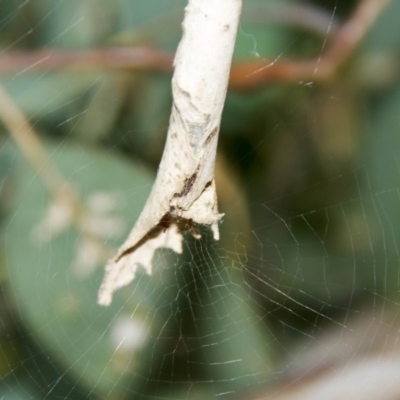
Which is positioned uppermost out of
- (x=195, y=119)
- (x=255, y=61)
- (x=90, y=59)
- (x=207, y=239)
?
(x=90, y=59)

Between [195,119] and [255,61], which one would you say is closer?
[195,119]

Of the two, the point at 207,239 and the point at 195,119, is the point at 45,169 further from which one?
the point at 195,119

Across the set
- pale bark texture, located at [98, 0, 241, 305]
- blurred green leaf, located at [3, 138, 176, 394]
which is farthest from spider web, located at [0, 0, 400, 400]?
pale bark texture, located at [98, 0, 241, 305]

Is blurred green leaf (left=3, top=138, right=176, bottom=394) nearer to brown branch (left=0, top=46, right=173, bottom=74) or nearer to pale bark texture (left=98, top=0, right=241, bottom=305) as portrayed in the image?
brown branch (left=0, top=46, right=173, bottom=74)

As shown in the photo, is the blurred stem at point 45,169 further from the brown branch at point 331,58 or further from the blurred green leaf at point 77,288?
the brown branch at point 331,58

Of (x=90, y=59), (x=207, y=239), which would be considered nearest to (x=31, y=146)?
(x=90, y=59)

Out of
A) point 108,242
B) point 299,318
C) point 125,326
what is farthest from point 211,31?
point 299,318
